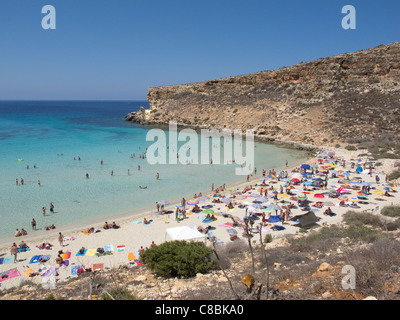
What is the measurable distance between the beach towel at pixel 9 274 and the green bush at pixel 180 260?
5.47 meters

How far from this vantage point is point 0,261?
37.1 ft

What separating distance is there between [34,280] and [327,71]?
49016 millimetres

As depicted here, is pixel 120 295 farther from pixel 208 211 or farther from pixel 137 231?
pixel 208 211

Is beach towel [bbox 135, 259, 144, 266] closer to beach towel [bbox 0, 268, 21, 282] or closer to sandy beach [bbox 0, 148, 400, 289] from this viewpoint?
sandy beach [bbox 0, 148, 400, 289]

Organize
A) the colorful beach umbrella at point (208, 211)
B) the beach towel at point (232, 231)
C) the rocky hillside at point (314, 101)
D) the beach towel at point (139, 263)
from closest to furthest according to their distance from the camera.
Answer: the beach towel at point (139, 263) < the beach towel at point (232, 231) < the colorful beach umbrella at point (208, 211) < the rocky hillside at point (314, 101)

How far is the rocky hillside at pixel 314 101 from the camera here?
3856cm

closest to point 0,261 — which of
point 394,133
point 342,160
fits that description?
point 342,160

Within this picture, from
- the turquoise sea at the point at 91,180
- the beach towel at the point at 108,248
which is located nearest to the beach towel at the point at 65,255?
the beach towel at the point at 108,248

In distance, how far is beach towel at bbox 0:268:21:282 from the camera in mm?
10071

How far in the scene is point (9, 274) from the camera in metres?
10.3

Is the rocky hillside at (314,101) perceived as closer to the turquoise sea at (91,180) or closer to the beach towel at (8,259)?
the turquoise sea at (91,180)

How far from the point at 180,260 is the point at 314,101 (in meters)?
43.9

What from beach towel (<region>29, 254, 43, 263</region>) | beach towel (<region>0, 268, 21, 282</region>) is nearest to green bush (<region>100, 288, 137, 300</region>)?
beach towel (<region>0, 268, 21, 282</region>)

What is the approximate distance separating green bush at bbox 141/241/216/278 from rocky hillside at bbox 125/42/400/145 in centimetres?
3307
